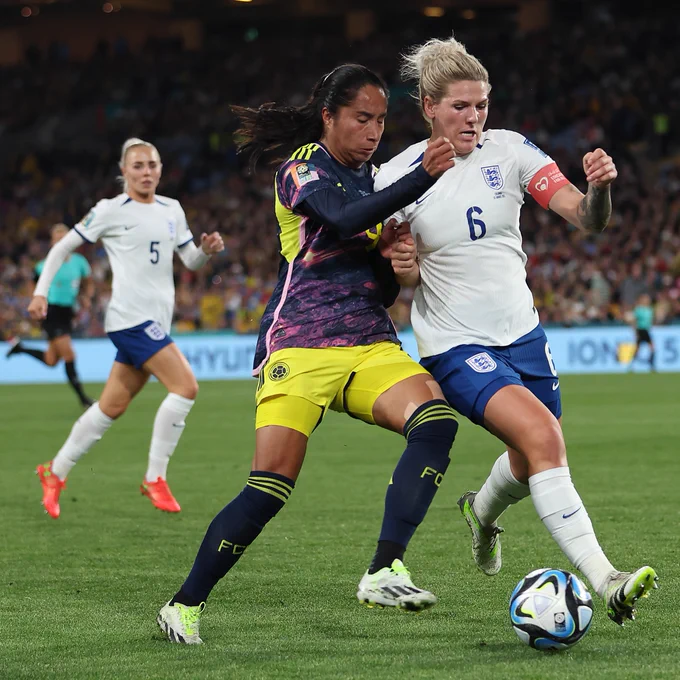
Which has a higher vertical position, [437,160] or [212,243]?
[437,160]

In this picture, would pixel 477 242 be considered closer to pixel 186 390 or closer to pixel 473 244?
pixel 473 244

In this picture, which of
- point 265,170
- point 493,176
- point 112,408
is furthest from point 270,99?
point 493,176

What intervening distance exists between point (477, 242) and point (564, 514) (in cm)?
113

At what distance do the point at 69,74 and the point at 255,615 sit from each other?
106 feet

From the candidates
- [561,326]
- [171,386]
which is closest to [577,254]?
[561,326]

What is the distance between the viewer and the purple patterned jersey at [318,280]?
463 centimetres

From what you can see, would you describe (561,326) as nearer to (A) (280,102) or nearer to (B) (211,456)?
(B) (211,456)

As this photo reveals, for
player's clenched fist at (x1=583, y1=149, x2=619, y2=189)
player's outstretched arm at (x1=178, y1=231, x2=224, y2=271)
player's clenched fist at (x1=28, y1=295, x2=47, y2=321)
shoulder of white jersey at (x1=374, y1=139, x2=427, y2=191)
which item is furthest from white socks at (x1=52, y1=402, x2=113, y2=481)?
player's clenched fist at (x1=583, y1=149, x2=619, y2=189)

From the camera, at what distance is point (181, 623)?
4.44 m

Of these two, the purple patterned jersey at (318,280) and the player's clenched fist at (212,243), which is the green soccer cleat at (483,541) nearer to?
the purple patterned jersey at (318,280)

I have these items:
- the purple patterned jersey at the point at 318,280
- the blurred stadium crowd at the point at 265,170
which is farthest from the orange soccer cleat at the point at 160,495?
the blurred stadium crowd at the point at 265,170

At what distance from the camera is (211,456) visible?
450 inches

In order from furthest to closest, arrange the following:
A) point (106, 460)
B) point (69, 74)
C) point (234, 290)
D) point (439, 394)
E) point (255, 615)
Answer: point (69, 74) < point (234, 290) < point (106, 460) < point (255, 615) < point (439, 394)

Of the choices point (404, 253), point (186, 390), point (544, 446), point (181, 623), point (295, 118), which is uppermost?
point (295, 118)
